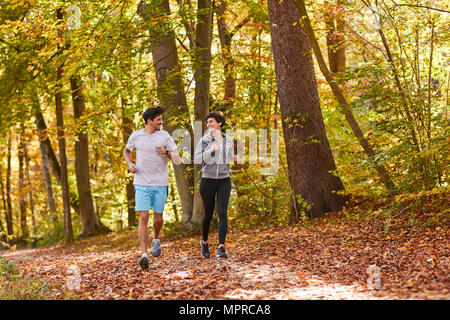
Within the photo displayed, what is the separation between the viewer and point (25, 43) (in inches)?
547

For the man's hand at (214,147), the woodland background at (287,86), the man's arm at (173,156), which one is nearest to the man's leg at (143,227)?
the man's arm at (173,156)

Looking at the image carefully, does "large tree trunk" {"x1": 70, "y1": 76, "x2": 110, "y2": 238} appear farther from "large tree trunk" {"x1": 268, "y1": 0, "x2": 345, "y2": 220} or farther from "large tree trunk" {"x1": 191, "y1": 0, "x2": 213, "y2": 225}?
"large tree trunk" {"x1": 268, "y1": 0, "x2": 345, "y2": 220}

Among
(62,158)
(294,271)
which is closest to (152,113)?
(294,271)

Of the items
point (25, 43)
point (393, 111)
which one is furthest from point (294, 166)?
point (25, 43)

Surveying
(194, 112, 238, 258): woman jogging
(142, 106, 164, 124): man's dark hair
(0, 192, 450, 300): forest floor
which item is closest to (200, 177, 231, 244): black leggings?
(194, 112, 238, 258): woman jogging

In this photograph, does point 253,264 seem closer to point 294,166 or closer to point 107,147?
point 294,166

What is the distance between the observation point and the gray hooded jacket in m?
6.52

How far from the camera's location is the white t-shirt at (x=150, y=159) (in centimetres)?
640

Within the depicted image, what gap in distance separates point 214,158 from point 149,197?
104 cm

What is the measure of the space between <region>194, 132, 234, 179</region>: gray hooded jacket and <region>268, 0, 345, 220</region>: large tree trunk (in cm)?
311

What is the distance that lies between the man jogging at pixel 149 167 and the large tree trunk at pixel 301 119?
11.8 feet
